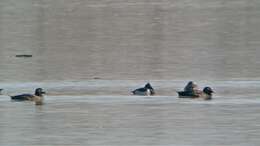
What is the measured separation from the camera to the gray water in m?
9.69

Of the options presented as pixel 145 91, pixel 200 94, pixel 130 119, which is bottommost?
pixel 130 119

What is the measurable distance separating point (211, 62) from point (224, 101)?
7076mm

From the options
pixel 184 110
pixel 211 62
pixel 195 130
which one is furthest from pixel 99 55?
pixel 195 130

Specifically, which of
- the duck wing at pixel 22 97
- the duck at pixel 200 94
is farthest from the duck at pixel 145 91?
the duck wing at pixel 22 97

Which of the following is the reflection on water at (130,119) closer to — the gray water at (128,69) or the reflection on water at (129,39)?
the gray water at (128,69)

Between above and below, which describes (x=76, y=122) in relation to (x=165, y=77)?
below

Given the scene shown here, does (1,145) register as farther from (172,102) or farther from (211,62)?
(211,62)

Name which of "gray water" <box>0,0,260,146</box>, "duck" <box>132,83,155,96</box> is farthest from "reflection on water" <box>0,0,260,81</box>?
"duck" <box>132,83,155,96</box>

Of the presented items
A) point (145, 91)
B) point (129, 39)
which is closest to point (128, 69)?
point (129, 39)

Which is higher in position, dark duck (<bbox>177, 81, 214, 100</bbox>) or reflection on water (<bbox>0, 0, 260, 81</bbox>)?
reflection on water (<bbox>0, 0, 260, 81</bbox>)

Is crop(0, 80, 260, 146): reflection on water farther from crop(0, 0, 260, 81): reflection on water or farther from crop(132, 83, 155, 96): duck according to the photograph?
crop(0, 0, 260, 81): reflection on water

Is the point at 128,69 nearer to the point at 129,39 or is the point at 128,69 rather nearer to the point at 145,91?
the point at 129,39

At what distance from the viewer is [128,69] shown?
1992 cm

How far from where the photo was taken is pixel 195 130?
31.7 ft
